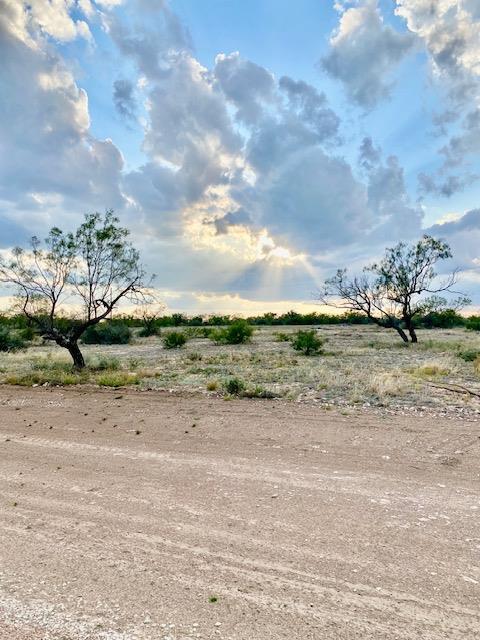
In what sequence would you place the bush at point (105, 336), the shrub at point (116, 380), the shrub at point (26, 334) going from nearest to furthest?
the shrub at point (116, 380), the shrub at point (26, 334), the bush at point (105, 336)

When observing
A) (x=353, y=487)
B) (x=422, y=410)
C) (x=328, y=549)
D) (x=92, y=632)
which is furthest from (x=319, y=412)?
(x=92, y=632)

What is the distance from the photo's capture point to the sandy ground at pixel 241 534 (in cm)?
321

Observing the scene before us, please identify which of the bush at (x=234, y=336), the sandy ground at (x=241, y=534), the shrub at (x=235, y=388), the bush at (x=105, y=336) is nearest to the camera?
the sandy ground at (x=241, y=534)

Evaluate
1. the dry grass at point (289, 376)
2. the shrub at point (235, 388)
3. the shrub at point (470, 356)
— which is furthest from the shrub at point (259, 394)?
the shrub at point (470, 356)

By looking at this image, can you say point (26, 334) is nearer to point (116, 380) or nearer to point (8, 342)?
point (8, 342)

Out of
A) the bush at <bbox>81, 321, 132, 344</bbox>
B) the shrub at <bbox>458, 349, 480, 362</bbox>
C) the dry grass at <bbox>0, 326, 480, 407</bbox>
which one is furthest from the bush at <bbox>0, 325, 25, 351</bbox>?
the shrub at <bbox>458, 349, 480, 362</bbox>

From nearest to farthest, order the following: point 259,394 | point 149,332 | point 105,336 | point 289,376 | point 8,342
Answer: point 259,394 < point 289,376 < point 8,342 < point 105,336 < point 149,332

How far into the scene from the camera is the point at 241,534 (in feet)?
14.6

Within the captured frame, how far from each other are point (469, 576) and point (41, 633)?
3.38 metres

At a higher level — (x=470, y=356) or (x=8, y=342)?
(x=8, y=342)

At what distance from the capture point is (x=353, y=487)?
571 cm

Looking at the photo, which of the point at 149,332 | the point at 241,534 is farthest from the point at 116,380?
the point at 149,332

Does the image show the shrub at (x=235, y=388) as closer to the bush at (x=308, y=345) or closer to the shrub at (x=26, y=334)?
the bush at (x=308, y=345)

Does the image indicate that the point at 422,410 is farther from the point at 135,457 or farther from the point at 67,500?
the point at 67,500
